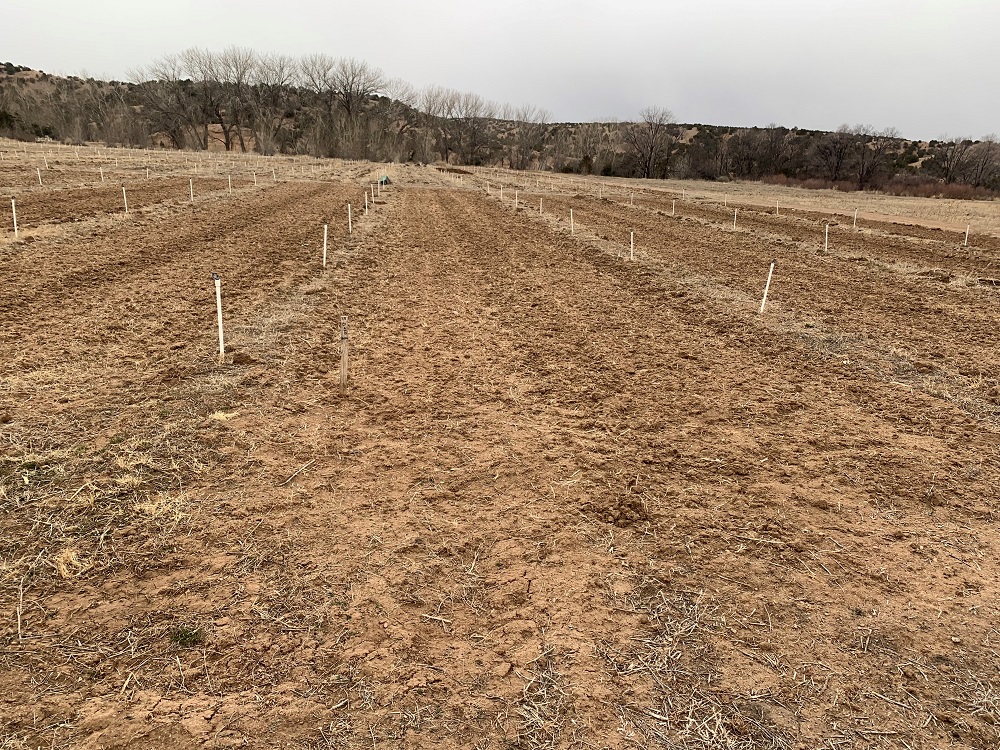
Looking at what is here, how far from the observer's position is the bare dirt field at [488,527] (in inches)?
123

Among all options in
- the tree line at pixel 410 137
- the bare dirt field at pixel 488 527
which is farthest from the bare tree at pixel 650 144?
the bare dirt field at pixel 488 527

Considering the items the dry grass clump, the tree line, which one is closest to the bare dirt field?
the dry grass clump

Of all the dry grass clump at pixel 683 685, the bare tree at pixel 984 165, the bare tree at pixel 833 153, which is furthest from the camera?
the bare tree at pixel 833 153

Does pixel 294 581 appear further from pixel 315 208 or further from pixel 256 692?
pixel 315 208

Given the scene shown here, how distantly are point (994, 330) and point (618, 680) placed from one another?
12.3m

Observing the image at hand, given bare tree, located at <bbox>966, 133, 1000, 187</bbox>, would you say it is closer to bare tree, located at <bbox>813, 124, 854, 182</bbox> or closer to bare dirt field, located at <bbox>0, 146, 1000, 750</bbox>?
bare tree, located at <bbox>813, 124, 854, 182</bbox>

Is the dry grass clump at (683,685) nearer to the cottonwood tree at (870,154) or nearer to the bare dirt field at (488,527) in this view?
the bare dirt field at (488,527)

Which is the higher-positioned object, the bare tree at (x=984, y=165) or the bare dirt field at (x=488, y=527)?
the bare tree at (x=984, y=165)

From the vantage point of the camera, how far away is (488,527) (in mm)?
4684

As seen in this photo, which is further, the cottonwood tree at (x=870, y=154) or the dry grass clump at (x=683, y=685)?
the cottonwood tree at (x=870, y=154)

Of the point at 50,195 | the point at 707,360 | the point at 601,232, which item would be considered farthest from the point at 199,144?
the point at 707,360

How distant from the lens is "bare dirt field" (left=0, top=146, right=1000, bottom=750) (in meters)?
3.14

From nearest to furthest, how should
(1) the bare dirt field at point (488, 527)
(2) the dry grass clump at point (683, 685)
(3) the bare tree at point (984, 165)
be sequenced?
(2) the dry grass clump at point (683, 685) → (1) the bare dirt field at point (488, 527) → (3) the bare tree at point (984, 165)

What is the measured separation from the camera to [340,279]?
13.2 meters
